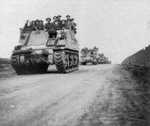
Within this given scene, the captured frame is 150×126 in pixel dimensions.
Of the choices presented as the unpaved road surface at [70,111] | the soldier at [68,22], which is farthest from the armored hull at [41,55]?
the unpaved road surface at [70,111]

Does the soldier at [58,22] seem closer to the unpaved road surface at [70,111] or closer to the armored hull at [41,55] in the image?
the armored hull at [41,55]

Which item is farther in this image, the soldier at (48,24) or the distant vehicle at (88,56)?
the distant vehicle at (88,56)

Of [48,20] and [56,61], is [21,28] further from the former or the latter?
[56,61]

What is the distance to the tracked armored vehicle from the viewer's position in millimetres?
15711

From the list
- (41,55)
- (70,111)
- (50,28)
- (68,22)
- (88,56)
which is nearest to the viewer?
(70,111)

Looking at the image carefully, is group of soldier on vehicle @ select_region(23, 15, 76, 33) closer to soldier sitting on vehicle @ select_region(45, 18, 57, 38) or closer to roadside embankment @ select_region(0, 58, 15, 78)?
soldier sitting on vehicle @ select_region(45, 18, 57, 38)

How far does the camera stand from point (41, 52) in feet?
51.4

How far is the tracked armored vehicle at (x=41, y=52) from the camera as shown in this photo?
15.7 meters

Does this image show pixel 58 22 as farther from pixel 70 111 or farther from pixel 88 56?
pixel 88 56

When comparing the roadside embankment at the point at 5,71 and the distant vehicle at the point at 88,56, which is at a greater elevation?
the distant vehicle at the point at 88,56

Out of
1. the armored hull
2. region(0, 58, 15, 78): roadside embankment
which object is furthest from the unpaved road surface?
the armored hull

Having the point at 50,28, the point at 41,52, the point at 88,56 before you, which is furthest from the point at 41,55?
the point at 88,56

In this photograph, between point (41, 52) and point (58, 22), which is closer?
point (41, 52)

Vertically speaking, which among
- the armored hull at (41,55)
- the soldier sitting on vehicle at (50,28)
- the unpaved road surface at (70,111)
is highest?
the soldier sitting on vehicle at (50,28)
